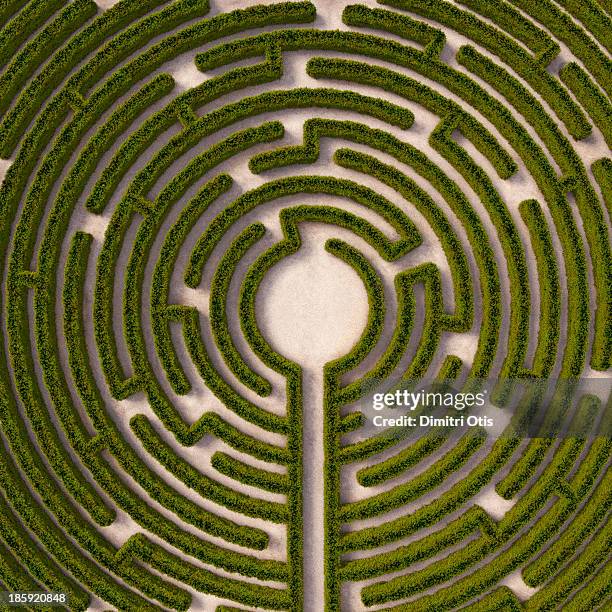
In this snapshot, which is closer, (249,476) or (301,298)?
(249,476)

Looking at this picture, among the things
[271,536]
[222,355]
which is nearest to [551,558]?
[271,536]

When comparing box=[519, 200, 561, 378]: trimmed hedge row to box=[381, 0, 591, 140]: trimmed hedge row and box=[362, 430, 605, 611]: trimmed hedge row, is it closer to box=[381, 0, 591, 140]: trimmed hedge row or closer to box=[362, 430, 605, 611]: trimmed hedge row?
box=[362, 430, 605, 611]: trimmed hedge row

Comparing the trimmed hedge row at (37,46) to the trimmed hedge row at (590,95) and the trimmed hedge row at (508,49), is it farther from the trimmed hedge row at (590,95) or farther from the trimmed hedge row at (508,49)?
the trimmed hedge row at (590,95)

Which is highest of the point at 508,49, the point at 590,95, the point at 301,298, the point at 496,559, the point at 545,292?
the point at 508,49

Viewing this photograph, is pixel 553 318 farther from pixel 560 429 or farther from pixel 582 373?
pixel 560 429

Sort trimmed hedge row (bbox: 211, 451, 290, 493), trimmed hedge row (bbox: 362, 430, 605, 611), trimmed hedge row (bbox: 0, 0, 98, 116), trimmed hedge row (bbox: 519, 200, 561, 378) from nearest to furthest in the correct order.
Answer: trimmed hedge row (bbox: 362, 430, 605, 611) → trimmed hedge row (bbox: 211, 451, 290, 493) → trimmed hedge row (bbox: 519, 200, 561, 378) → trimmed hedge row (bbox: 0, 0, 98, 116)

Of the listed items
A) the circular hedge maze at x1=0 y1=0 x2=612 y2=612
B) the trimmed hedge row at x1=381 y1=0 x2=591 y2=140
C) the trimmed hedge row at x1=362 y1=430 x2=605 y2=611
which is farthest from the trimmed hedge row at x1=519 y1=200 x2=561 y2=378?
the trimmed hedge row at x1=381 y1=0 x2=591 y2=140

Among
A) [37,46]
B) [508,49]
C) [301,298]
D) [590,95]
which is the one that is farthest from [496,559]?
[37,46]

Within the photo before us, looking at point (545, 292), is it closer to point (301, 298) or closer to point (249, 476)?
point (301, 298)
